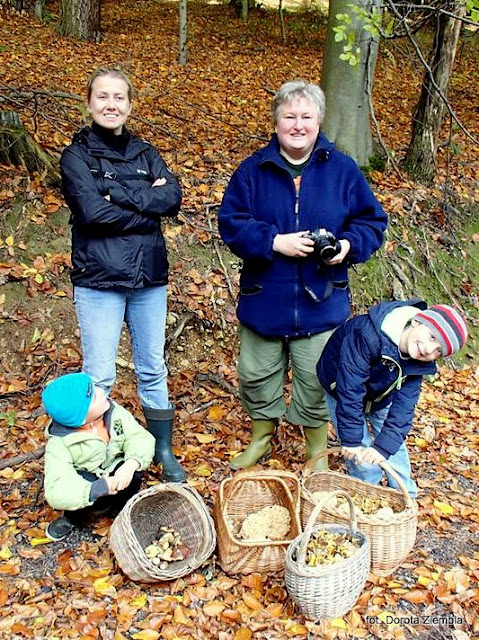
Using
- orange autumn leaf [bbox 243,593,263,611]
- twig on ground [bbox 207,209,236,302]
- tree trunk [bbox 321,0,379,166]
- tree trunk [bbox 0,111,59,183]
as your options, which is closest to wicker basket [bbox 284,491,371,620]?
orange autumn leaf [bbox 243,593,263,611]

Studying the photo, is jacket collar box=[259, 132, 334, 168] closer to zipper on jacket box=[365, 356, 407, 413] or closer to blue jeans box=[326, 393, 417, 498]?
zipper on jacket box=[365, 356, 407, 413]

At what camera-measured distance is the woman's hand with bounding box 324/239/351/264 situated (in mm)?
3424

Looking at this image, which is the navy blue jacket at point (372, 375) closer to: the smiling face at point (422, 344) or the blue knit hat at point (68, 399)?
the smiling face at point (422, 344)

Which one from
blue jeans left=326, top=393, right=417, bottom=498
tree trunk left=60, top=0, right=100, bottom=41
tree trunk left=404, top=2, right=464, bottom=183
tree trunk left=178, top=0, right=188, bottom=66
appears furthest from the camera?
tree trunk left=60, top=0, right=100, bottom=41

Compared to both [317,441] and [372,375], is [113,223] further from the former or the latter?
[317,441]

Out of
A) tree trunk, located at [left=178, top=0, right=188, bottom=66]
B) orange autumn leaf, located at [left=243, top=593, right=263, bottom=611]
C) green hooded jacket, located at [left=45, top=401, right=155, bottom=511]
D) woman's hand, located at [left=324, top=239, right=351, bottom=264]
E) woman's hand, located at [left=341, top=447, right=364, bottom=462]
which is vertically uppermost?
tree trunk, located at [left=178, top=0, right=188, bottom=66]

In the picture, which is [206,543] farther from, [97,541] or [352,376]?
[352,376]

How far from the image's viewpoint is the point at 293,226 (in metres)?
3.49

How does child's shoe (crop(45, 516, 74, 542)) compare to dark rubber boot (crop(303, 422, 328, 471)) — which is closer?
child's shoe (crop(45, 516, 74, 542))

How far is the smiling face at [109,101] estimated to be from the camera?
324cm

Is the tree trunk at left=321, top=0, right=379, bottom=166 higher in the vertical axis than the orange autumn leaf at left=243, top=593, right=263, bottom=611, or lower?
higher

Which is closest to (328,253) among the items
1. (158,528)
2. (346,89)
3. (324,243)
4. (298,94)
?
(324,243)

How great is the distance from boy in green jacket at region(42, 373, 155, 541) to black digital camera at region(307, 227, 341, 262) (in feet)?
4.50

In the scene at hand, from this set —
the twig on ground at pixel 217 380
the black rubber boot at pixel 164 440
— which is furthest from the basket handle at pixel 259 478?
the twig on ground at pixel 217 380
